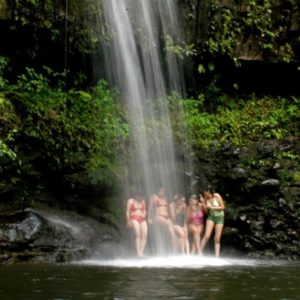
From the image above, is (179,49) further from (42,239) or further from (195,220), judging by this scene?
(42,239)

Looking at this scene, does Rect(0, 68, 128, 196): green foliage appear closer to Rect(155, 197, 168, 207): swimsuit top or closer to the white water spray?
the white water spray

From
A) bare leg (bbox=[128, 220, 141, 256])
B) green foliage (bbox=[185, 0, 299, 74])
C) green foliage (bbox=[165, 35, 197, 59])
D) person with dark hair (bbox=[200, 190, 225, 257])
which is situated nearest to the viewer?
bare leg (bbox=[128, 220, 141, 256])

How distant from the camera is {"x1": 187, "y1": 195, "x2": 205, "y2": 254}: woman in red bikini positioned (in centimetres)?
1365

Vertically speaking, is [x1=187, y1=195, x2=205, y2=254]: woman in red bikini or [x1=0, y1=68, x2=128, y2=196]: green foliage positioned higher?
[x1=0, y1=68, x2=128, y2=196]: green foliage

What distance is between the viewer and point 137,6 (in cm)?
1566

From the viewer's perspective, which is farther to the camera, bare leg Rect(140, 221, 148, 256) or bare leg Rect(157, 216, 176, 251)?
bare leg Rect(157, 216, 176, 251)

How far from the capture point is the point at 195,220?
45.1 feet

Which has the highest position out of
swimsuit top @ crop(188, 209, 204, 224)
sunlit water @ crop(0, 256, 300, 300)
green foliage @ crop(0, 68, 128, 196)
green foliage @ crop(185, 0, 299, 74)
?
green foliage @ crop(185, 0, 299, 74)

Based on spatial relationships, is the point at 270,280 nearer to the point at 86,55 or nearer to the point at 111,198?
the point at 111,198

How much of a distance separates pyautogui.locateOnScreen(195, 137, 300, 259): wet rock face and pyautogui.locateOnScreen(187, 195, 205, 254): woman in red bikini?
26.8 inches

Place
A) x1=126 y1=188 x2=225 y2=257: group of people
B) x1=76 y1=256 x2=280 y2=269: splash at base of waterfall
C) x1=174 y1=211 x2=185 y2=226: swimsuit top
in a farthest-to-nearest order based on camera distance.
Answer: x1=174 y1=211 x2=185 y2=226: swimsuit top, x1=126 y1=188 x2=225 y2=257: group of people, x1=76 y1=256 x2=280 y2=269: splash at base of waterfall

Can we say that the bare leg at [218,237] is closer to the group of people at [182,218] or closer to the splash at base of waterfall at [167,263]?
the group of people at [182,218]

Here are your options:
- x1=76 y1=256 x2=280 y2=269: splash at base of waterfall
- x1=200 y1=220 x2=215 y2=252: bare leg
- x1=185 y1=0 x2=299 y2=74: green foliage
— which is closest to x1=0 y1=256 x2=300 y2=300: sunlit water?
x1=76 y1=256 x2=280 y2=269: splash at base of waterfall

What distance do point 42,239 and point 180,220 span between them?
3.47m
